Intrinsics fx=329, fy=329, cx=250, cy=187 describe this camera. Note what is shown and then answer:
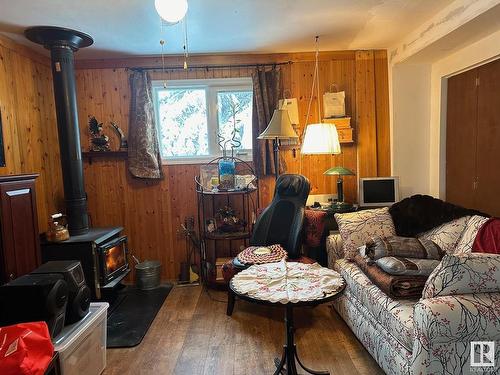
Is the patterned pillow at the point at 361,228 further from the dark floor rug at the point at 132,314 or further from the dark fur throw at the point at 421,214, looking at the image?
the dark floor rug at the point at 132,314

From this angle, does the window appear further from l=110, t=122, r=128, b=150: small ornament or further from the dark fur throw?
the dark fur throw

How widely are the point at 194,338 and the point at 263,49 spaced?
2754mm

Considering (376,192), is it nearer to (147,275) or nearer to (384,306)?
(384,306)

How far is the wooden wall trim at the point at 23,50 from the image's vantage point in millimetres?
2729

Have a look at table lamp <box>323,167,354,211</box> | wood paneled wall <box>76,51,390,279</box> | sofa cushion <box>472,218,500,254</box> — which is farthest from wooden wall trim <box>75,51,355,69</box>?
sofa cushion <box>472,218,500,254</box>

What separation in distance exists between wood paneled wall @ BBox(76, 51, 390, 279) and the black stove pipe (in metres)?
Answer: 0.58

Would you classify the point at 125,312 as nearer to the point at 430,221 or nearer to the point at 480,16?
the point at 430,221

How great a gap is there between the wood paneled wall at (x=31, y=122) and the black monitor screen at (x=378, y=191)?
312 cm

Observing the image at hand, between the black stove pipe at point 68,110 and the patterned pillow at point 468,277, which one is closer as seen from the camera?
the patterned pillow at point 468,277

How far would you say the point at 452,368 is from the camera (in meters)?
1.55

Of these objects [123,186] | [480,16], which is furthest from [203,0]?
[123,186]

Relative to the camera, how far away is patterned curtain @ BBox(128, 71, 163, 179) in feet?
11.3

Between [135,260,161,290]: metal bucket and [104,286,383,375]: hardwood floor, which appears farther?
[135,260,161,290]: metal bucket

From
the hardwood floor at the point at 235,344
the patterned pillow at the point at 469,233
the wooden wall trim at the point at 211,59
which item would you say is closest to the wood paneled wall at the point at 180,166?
the wooden wall trim at the point at 211,59
